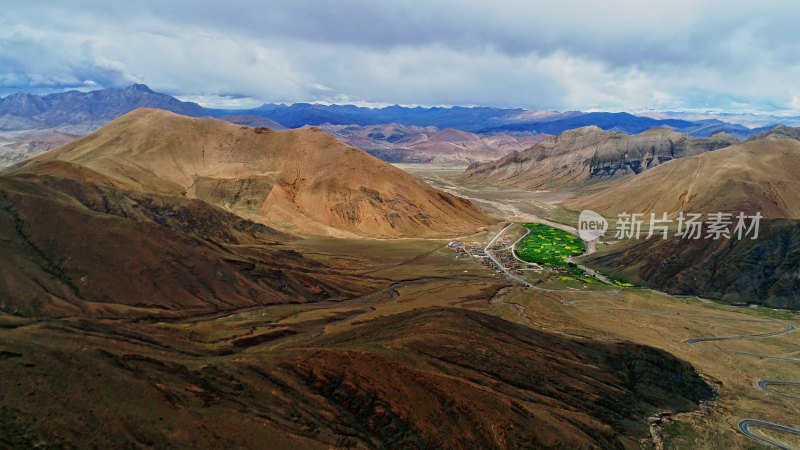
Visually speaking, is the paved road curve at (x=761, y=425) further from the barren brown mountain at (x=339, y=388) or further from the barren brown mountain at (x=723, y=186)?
the barren brown mountain at (x=723, y=186)

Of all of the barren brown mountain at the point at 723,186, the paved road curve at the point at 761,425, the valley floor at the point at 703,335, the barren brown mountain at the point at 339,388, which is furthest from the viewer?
the barren brown mountain at the point at 723,186

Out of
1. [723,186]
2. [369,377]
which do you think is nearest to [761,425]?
[369,377]

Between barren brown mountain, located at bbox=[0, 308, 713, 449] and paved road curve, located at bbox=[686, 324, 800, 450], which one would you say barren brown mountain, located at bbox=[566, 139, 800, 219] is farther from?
barren brown mountain, located at bbox=[0, 308, 713, 449]

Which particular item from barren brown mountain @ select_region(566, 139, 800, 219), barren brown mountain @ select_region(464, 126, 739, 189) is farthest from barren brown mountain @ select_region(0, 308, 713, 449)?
barren brown mountain @ select_region(464, 126, 739, 189)

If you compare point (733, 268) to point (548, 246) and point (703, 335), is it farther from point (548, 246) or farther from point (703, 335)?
point (548, 246)

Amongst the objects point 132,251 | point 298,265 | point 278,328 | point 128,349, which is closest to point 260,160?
point 298,265

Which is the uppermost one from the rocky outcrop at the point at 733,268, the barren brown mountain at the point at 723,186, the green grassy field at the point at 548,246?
the barren brown mountain at the point at 723,186

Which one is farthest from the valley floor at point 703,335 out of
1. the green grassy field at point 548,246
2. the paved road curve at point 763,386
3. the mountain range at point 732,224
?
the green grassy field at point 548,246

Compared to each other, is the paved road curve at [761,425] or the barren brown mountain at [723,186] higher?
the barren brown mountain at [723,186]
